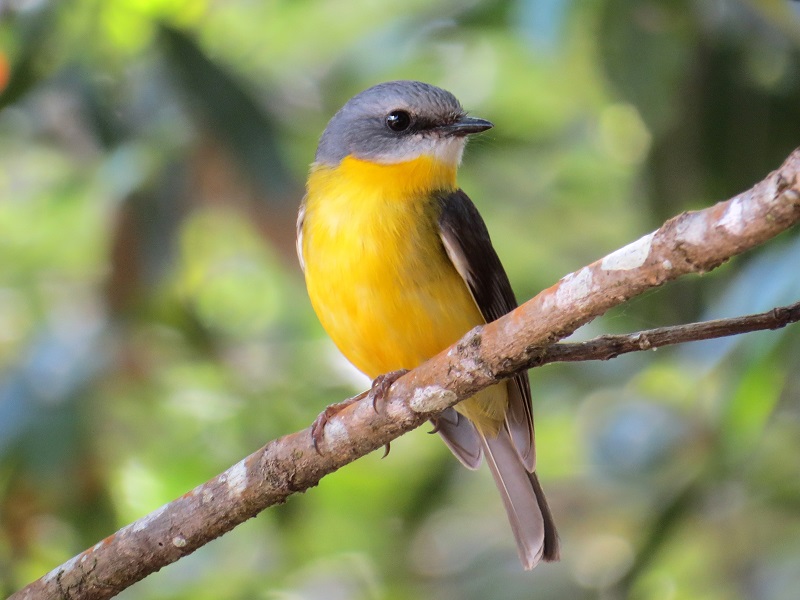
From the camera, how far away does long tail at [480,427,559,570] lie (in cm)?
434

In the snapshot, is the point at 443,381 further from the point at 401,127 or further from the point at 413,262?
the point at 401,127

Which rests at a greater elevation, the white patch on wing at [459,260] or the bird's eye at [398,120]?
the bird's eye at [398,120]

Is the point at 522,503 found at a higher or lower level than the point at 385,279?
lower

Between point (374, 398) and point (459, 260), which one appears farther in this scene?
point (459, 260)

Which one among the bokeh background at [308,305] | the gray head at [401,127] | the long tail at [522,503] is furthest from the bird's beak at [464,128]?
the long tail at [522,503]

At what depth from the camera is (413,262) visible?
3.81 m

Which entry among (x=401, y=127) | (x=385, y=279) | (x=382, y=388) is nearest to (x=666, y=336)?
(x=382, y=388)

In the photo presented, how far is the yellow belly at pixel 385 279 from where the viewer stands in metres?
3.76

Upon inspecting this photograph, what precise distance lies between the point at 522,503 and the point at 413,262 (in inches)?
48.8

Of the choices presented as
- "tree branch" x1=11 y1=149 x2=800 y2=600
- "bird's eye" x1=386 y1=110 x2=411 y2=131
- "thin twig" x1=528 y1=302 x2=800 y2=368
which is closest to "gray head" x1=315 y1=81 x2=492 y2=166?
"bird's eye" x1=386 y1=110 x2=411 y2=131

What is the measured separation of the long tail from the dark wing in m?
0.15

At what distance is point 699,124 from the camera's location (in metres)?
5.25

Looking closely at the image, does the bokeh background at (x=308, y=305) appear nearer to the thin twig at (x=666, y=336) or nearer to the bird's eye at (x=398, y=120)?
the bird's eye at (x=398, y=120)

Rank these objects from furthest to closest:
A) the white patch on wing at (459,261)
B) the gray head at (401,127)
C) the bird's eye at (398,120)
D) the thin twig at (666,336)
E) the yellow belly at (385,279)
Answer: the bird's eye at (398,120), the gray head at (401,127), the white patch on wing at (459,261), the yellow belly at (385,279), the thin twig at (666,336)
